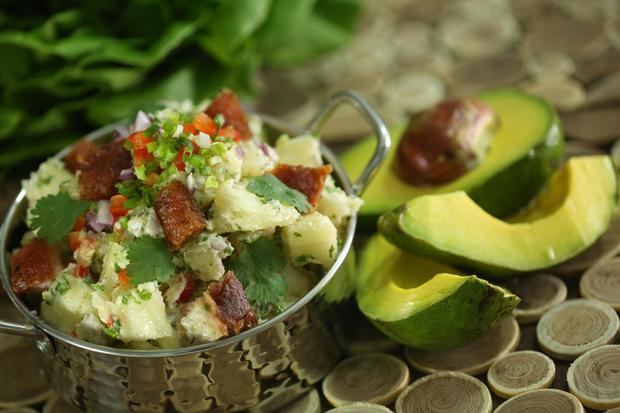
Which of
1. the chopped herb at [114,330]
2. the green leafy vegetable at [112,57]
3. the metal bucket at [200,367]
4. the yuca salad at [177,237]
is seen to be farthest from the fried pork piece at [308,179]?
the green leafy vegetable at [112,57]

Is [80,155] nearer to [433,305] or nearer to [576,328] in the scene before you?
[433,305]

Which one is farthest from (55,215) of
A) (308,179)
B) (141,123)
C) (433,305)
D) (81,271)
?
(433,305)

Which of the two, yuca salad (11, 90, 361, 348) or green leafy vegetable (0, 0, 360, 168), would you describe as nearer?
yuca salad (11, 90, 361, 348)

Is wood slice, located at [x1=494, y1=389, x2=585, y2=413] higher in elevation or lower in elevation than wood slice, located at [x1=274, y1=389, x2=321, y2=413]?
higher

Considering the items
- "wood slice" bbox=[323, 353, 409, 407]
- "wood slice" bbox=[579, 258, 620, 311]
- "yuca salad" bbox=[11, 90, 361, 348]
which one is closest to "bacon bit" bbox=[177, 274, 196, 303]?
"yuca salad" bbox=[11, 90, 361, 348]

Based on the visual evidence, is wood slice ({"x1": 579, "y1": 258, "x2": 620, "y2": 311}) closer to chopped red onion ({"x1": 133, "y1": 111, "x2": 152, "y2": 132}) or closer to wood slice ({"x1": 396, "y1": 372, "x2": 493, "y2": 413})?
wood slice ({"x1": 396, "y1": 372, "x2": 493, "y2": 413})

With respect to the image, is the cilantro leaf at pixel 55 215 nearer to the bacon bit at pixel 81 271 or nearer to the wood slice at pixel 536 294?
the bacon bit at pixel 81 271
